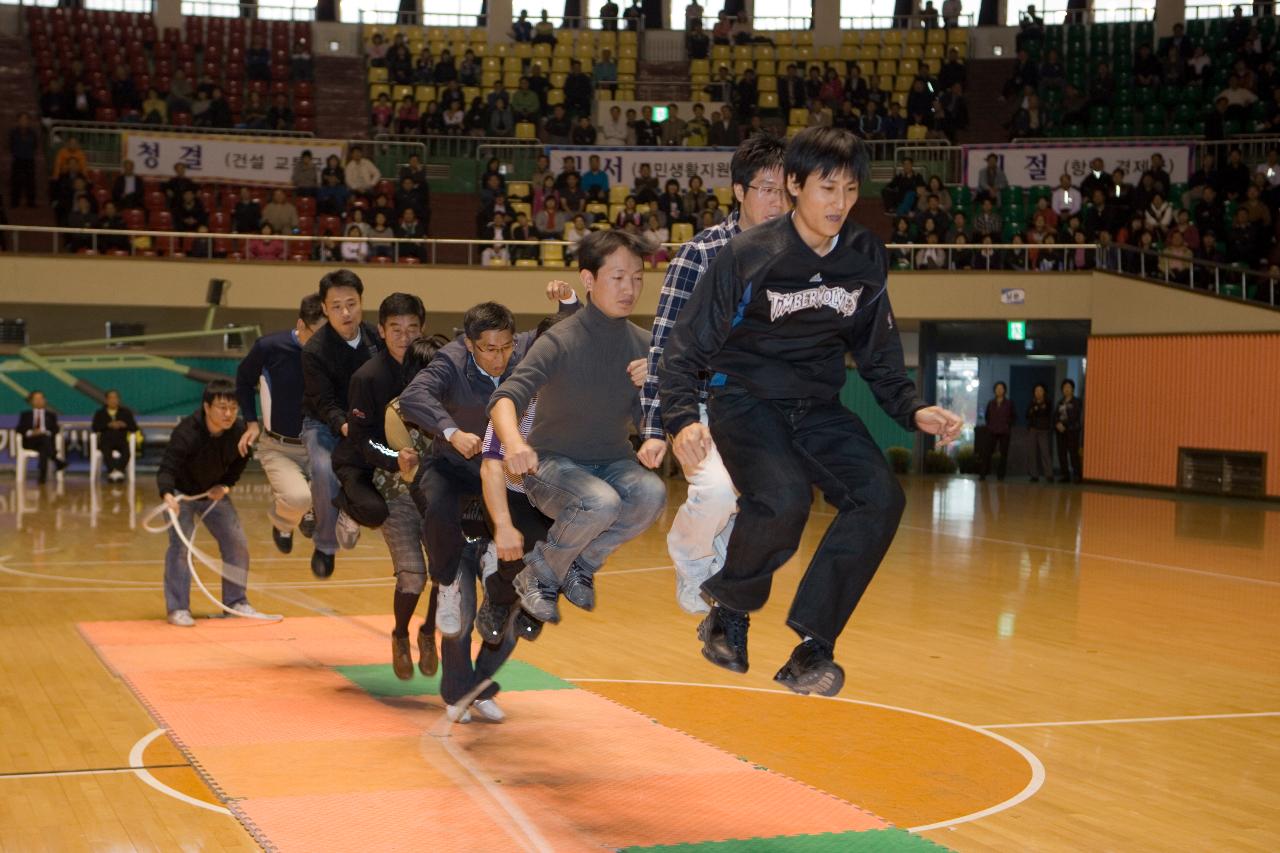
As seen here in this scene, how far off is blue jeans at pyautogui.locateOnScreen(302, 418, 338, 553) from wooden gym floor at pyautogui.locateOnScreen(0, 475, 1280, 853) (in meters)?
1.12

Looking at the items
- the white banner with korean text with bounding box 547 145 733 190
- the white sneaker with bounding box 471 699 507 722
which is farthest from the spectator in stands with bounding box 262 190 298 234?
the white sneaker with bounding box 471 699 507 722

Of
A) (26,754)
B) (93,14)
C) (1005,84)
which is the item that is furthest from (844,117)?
(26,754)

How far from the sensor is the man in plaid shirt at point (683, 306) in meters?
5.79

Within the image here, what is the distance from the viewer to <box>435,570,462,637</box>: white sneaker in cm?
816

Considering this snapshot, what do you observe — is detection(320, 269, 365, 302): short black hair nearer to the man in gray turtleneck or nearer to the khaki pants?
the khaki pants

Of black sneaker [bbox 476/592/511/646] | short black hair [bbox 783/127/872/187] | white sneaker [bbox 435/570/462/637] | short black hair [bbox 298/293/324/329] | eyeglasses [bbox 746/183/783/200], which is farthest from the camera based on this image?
short black hair [bbox 298/293/324/329]

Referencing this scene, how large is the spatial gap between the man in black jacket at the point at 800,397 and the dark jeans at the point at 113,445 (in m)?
22.0

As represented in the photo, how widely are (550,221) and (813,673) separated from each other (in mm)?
22541

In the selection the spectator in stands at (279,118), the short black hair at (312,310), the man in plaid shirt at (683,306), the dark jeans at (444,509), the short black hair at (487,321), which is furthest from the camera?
the spectator in stands at (279,118)

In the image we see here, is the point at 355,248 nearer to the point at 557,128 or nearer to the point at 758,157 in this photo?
the point at 557,128

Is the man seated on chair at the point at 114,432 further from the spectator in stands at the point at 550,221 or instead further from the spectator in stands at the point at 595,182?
the spectator in stands at the point at 595,182

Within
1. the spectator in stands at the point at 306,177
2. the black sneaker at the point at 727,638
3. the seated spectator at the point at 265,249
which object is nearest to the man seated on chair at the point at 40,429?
the seated spectator at the point at 265,249

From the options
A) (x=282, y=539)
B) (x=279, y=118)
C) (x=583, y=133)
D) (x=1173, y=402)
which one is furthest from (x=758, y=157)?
(x=279, y=118)

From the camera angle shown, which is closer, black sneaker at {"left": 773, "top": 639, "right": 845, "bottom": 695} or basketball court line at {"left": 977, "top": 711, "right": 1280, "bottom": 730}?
black sneaker at {"left": 773, "top": 639, "right": 845, "bottom": 695}
